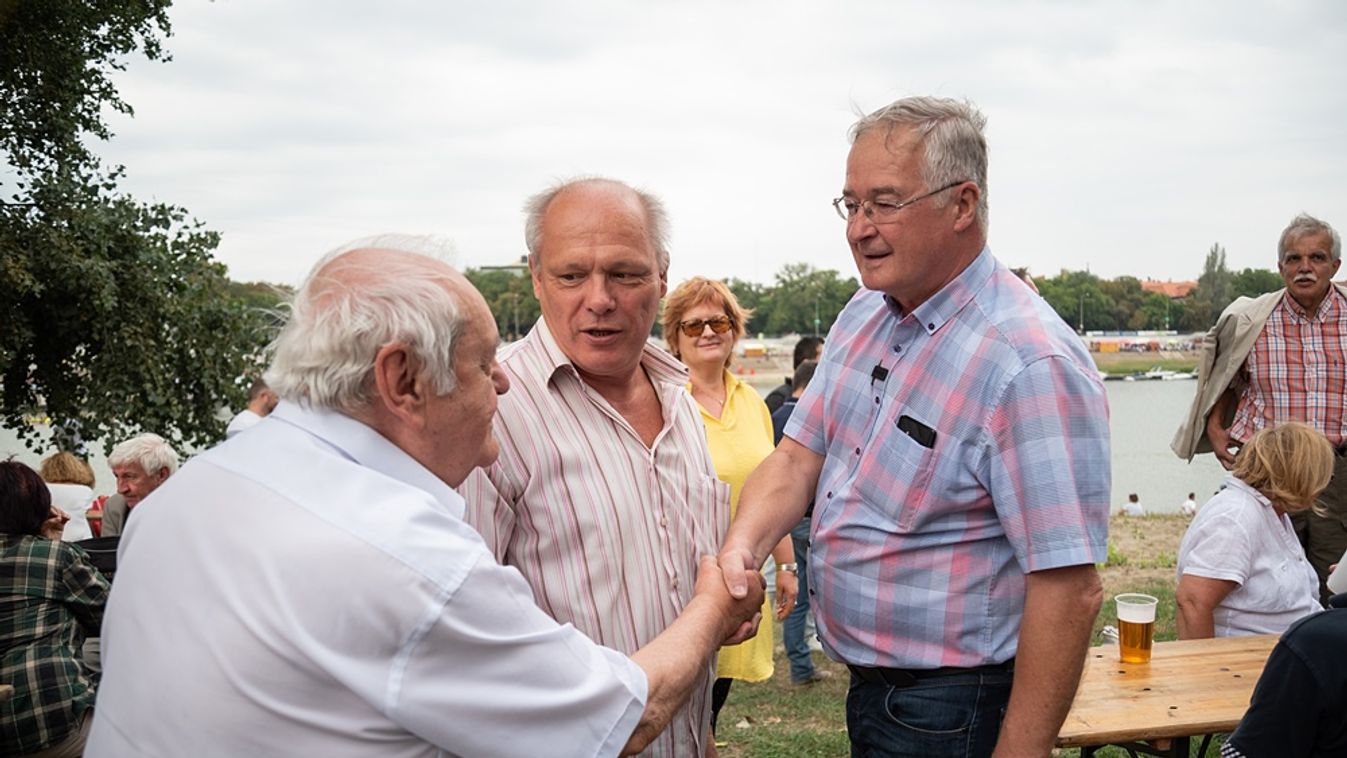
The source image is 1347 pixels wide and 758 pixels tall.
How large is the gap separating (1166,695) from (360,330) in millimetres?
2926

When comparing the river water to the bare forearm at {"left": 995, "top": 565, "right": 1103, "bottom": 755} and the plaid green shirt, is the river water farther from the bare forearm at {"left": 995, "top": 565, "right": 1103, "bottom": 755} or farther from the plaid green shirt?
the bare forearm at {"left": 995, "top": 565, "right": 1103, "bottom": 755}

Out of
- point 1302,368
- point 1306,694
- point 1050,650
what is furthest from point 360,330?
point 1302,368

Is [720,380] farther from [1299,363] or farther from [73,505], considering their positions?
[73,505]

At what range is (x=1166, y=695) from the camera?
3285mm

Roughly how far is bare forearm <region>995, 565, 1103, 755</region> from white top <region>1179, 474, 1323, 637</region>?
2.42 m

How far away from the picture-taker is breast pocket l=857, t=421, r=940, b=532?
6.71 ft

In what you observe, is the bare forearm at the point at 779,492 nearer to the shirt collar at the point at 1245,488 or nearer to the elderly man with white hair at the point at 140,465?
the shirt collar at the point at 1245,488

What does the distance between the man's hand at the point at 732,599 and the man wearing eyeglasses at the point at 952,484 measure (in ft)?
0.10

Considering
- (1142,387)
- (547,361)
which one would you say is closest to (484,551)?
(547,361)

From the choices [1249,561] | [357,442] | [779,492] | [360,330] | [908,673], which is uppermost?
[360,330]

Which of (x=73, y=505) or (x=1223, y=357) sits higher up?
(x=1223, y=357)

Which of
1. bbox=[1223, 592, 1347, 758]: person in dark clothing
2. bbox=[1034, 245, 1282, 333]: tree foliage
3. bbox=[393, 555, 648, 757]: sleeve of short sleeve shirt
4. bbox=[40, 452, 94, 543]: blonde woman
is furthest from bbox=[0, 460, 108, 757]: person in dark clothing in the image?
bbox=[1034, 245, 1282, 333]: tree foliage

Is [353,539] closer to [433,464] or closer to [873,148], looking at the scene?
[433,464]

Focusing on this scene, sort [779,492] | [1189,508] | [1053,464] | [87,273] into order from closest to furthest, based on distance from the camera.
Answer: [1053,464], [779,492], [87,273], [1189,508]
